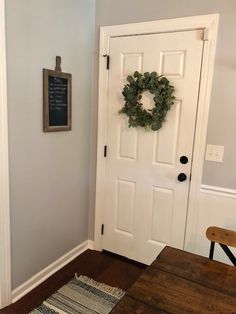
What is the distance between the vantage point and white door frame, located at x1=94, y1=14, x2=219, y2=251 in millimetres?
1975

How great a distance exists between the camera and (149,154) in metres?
2.35

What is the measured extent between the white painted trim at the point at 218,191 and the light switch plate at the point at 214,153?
0.22 m

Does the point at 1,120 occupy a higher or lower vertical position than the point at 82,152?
higher

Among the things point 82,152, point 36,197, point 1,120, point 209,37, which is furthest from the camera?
point 82,152

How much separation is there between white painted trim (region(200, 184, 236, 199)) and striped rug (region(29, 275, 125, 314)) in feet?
3.51

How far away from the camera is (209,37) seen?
1954 mm

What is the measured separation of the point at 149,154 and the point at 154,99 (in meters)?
0.48

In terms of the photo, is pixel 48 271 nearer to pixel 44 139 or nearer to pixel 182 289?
pixel 44 139

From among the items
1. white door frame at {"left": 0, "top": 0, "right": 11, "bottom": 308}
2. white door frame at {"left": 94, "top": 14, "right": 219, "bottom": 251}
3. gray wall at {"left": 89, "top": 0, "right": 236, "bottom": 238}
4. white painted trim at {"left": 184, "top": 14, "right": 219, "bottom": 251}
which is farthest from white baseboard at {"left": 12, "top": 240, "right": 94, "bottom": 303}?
gray wall at {"left": 89, "top": 0, "right": 236, "bottom": 238}

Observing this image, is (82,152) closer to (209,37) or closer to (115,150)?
(115,150)

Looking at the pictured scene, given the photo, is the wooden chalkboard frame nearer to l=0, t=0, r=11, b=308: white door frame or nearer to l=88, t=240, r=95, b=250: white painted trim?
l=0, t=0, r=11, b=308: white door frame

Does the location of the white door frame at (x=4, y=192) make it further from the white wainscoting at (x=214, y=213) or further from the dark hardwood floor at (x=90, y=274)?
the white wainscoting at (x=214, y=213)

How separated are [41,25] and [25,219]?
56.9 inches

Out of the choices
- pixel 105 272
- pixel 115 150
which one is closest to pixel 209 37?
pixel 115 150
